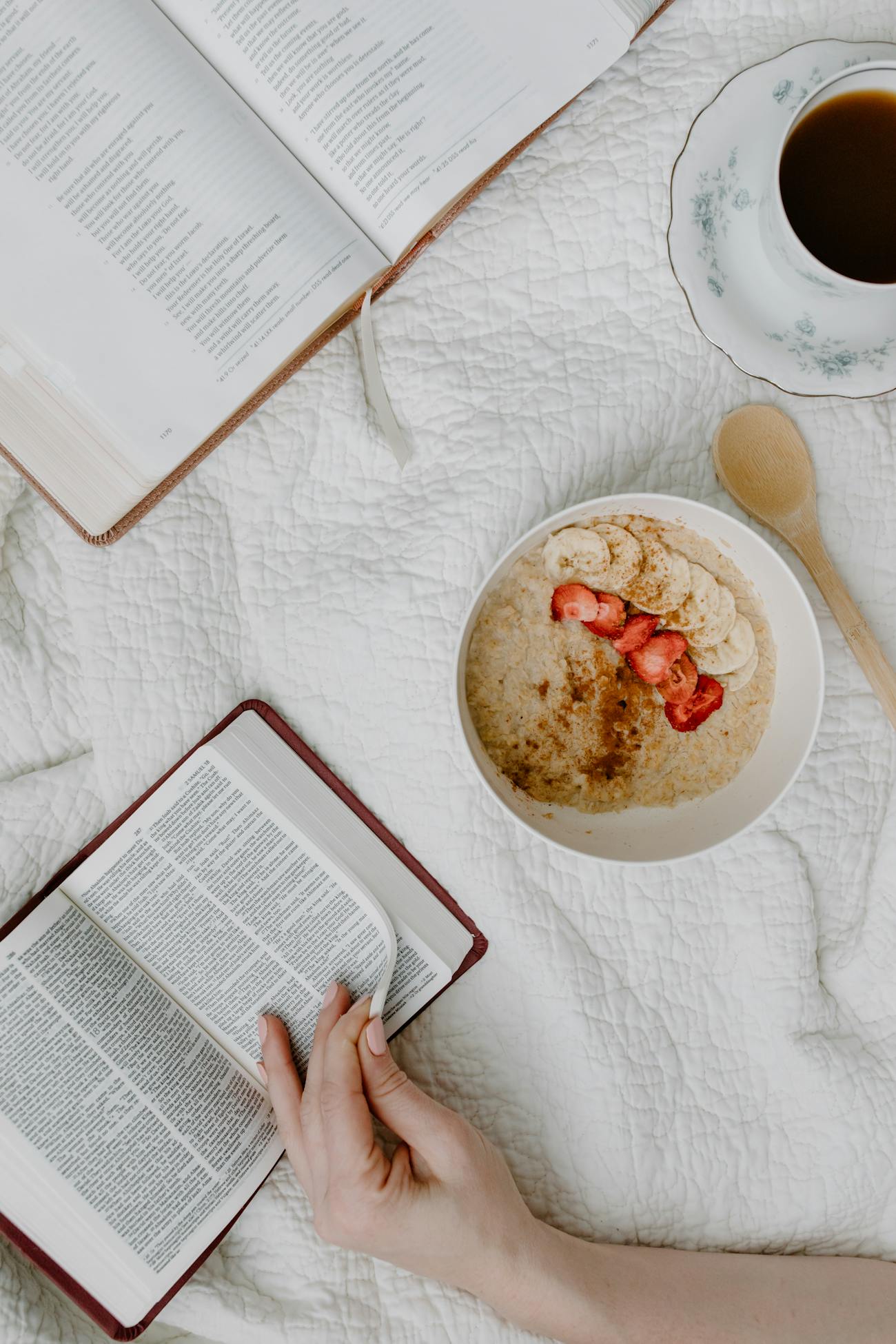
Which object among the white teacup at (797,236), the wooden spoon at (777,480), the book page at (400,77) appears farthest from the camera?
the wooden spoon at (777,480)

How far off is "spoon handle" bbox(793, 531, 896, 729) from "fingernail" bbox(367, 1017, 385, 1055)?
0.53 metres

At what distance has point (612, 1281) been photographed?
0.87m

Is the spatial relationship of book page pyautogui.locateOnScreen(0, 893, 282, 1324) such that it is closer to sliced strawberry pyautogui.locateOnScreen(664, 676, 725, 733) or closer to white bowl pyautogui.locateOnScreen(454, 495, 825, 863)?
white bowl pyautogui.locateOnScreen(454, 495, 825, 863)

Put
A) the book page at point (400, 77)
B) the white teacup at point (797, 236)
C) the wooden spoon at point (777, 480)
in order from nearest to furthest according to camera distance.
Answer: the white teacup at point (797, 236), the book page at point (400, 77), the wooden spoon at point (777, 480)

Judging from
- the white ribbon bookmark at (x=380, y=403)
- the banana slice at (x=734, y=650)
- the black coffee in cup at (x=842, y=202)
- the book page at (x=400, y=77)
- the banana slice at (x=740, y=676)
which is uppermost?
the book page at (x=400, y=77)

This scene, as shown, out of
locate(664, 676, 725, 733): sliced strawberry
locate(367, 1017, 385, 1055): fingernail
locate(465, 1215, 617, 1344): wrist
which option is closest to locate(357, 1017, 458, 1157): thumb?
locate(367, 1017, 385, 1055): fingernail

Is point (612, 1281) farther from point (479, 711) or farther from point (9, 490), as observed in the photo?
point (9, 490)

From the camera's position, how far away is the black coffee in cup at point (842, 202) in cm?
70

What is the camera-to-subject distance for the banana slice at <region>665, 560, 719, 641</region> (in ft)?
2.70

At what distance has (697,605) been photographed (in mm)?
827

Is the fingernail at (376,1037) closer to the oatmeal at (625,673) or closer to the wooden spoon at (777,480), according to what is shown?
the oatmeal at (625,673)

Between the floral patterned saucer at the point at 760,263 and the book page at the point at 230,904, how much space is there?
0.57 metres

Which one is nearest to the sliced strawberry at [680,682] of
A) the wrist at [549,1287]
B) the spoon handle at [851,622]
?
the spoon handle at [851,622]

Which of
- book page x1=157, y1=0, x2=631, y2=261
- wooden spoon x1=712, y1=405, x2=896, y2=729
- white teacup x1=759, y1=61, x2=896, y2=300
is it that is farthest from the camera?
wooden spoon x1=712, y1=405, x2=896, y2=729
